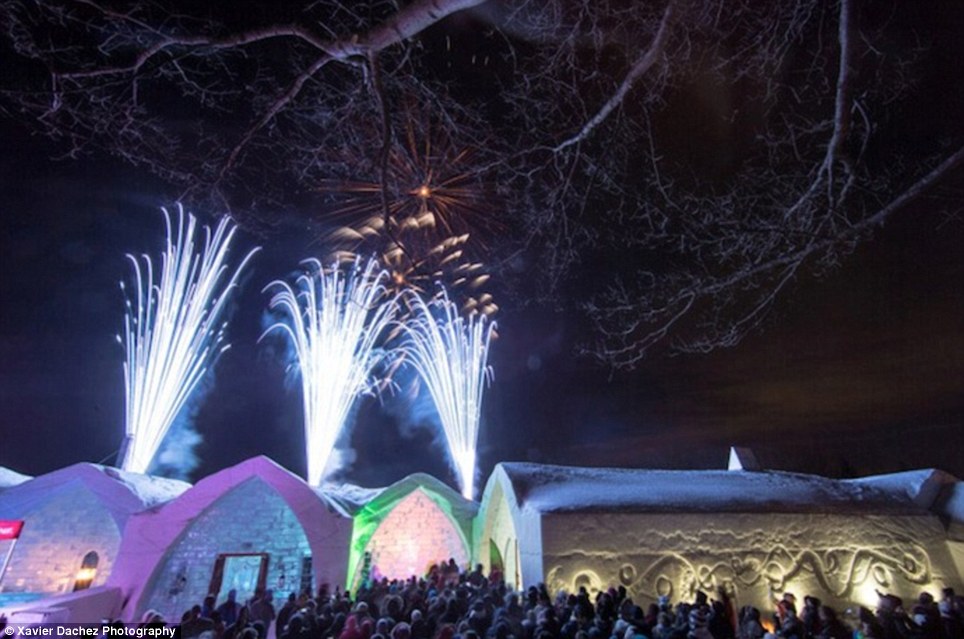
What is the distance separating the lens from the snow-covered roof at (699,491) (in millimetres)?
13414

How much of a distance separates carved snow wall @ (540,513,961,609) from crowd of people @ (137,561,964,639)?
158 cm

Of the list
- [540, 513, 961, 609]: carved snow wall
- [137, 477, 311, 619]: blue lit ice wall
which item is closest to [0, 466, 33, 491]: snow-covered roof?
[137, 477, 311, 619]: blue lit ice wall

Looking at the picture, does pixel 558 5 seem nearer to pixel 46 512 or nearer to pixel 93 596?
pixel 93 596

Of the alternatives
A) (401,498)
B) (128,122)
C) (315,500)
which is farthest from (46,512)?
(128,122)

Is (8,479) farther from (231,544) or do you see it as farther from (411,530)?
(411,530)

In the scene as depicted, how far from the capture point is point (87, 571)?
610 inches

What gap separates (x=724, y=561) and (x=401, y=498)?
1166cm

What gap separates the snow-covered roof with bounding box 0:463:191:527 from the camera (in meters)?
15.4

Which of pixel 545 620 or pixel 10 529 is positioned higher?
pixel 10 529

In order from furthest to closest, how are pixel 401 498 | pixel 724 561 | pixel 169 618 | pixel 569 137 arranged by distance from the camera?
pixel 401 498 → pixel 169 618 → pixel 724 561 → pixel 569 137

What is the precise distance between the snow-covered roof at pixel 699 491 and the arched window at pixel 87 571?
559 inches

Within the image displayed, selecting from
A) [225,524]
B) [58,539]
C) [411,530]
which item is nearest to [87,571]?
[58,539]

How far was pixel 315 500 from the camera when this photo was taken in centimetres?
1570

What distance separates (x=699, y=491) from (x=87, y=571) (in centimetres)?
2035
